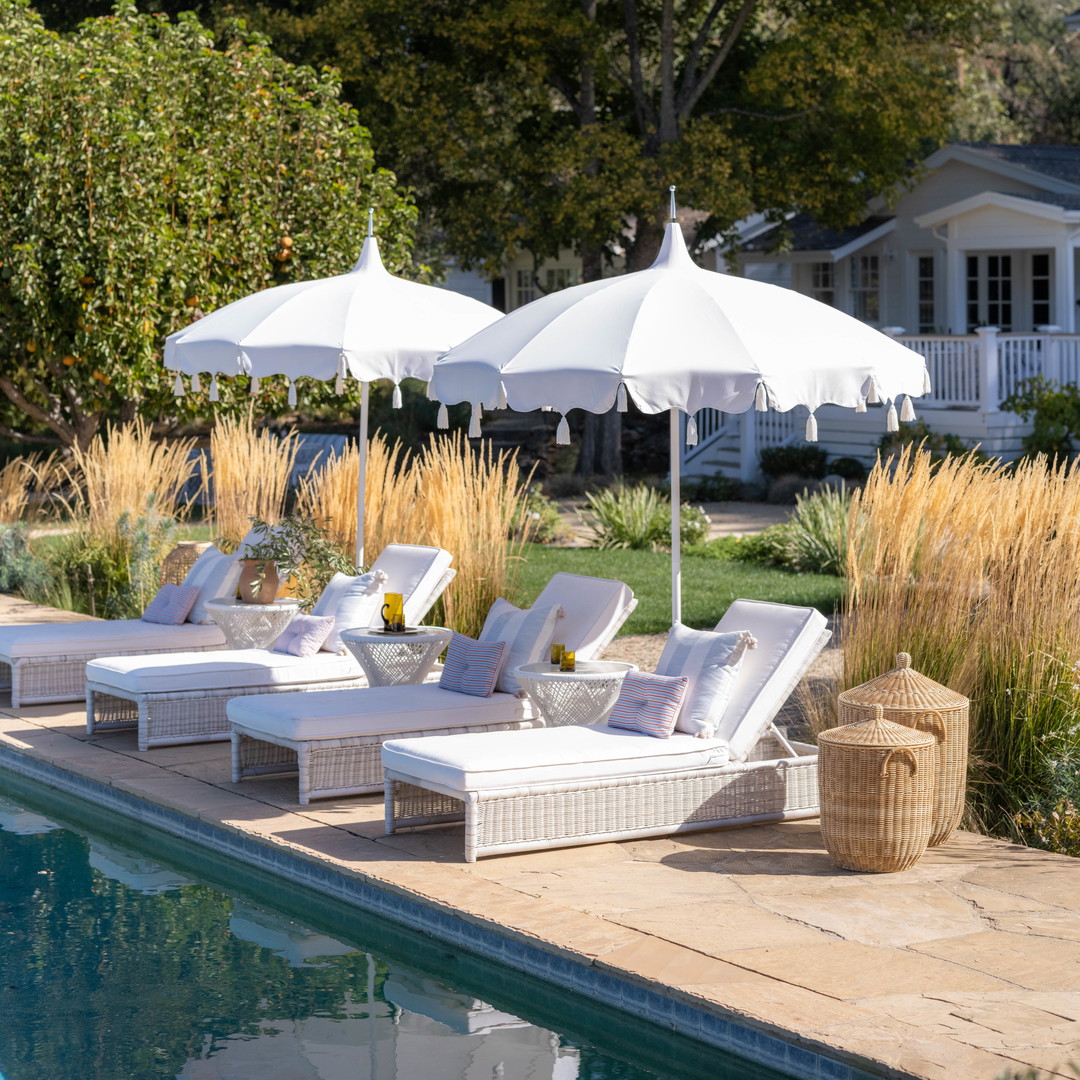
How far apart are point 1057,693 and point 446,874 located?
103 inches

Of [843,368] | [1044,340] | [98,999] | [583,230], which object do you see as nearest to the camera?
[98,999]

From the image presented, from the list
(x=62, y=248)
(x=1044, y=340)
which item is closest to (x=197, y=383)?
(x=62, y=248)

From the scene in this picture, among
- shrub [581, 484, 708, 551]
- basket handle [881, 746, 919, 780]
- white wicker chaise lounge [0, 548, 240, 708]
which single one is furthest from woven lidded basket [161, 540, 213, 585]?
basket handle [881, 746, 919, 780]

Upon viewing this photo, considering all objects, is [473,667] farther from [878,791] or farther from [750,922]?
[750,922]

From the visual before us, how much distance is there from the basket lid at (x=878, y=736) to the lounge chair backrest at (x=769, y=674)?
0.61m

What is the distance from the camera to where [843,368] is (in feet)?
19.7

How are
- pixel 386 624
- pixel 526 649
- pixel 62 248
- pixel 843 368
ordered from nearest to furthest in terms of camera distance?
pixel 843 368
pixel 526 649
pixel 386 624
pixel 62 248

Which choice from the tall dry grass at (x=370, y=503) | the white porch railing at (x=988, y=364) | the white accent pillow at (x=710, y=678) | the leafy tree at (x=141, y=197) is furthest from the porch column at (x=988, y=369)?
the white accent pillow at (x=710, y=678)

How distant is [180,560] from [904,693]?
20.2ft

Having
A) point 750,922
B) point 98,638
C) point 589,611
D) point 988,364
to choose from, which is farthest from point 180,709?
point 988,364

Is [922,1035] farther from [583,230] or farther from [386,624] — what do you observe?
[583,230]

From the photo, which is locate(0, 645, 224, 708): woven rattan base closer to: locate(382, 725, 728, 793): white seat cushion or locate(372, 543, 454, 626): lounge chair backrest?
locate(372, 543, 454, 626): lounge chair backrest

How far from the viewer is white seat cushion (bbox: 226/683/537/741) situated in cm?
666

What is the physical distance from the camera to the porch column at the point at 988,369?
19344mm
